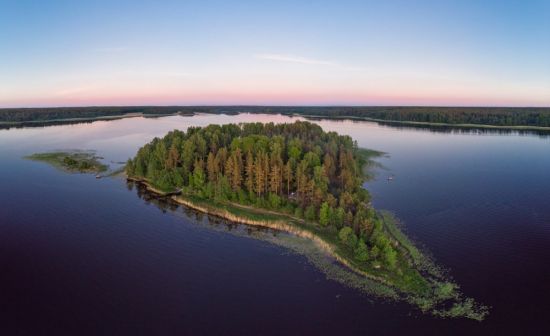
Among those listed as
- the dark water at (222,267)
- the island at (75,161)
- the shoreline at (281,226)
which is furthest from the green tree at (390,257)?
the island at (75,161)

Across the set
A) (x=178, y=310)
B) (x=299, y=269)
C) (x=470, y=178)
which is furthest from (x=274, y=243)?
(x=470, y=178)

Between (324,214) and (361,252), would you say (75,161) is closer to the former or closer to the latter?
(324,214)

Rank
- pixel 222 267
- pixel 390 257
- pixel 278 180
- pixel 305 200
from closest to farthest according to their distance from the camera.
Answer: pixel 390 257 < pixel 222 267 < pixel 305 200 < pixel 278 180

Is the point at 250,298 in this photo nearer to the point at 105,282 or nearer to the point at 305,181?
the point at 105,282

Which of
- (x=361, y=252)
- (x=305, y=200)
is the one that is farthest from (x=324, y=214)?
(x=361, y=252)

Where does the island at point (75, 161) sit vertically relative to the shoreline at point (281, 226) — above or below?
above

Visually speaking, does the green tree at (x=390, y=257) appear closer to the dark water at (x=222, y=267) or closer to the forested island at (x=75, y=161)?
the dark water at (x=222, y=267)
